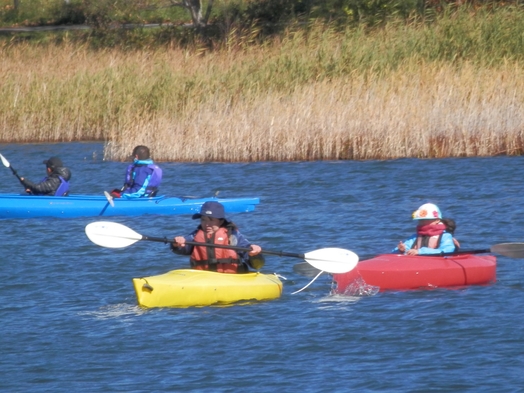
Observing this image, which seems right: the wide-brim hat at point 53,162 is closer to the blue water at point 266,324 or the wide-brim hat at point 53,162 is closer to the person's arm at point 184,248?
the blue water at point 266,324

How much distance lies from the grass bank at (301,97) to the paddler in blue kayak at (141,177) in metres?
3.02

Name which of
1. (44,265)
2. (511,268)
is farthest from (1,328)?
(511,268)

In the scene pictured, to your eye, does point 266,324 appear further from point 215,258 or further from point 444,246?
point 444,246

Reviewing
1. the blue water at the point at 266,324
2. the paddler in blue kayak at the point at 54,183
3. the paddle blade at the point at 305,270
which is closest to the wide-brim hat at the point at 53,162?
the paddler in blue kayak at the point at 54,183

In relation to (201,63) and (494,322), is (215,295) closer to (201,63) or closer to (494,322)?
(494,322)

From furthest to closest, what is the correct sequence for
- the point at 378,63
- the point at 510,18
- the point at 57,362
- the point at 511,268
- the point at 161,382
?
the point at 510,18, the point at 378,63, the point at 511,268, the point at 57,362, the point at 161,382

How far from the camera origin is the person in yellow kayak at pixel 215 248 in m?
8.10

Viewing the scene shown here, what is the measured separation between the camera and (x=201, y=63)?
19.4 m

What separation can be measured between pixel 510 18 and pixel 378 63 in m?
2.93

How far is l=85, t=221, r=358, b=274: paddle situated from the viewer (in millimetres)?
8261

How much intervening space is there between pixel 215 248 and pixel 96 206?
4649 mm

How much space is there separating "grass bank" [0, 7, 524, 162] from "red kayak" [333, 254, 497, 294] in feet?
22.4

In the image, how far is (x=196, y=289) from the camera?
7961 mm

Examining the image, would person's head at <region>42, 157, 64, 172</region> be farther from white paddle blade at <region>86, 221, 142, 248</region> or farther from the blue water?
white paddle blade at <region>86, 221, 142, 248</region>
